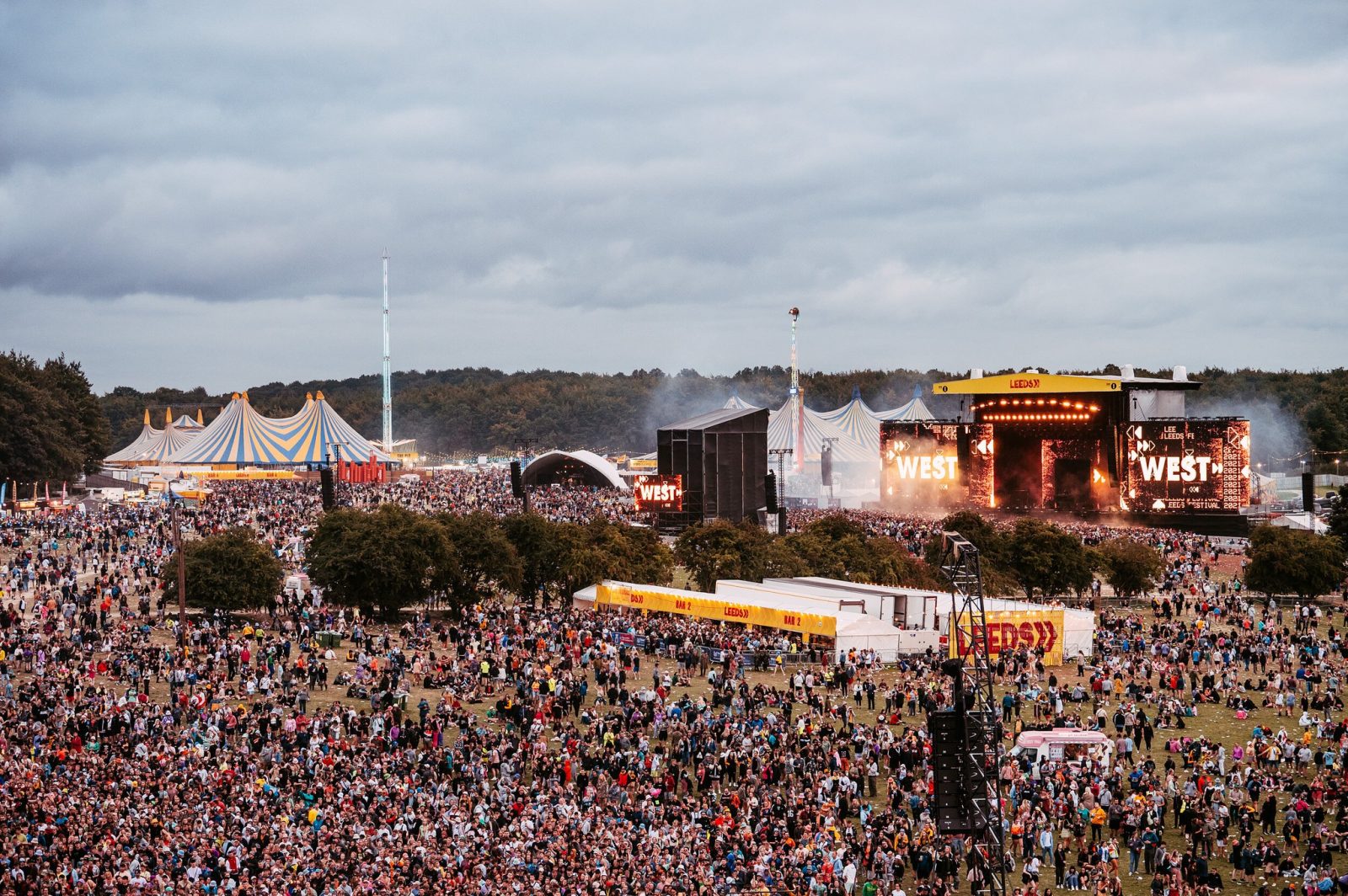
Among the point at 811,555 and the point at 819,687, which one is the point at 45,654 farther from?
the point at 811,555

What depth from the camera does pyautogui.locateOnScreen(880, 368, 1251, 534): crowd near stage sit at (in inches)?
2785

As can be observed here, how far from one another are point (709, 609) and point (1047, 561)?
14574mm

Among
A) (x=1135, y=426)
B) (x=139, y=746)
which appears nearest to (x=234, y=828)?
(x=139, y=746)

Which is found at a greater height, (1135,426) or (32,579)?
(1135,426)

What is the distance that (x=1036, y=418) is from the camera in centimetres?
7694

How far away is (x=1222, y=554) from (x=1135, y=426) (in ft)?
31.9

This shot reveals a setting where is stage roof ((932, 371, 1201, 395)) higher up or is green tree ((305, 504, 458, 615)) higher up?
stage roof ((932, 371, 1201, 395))

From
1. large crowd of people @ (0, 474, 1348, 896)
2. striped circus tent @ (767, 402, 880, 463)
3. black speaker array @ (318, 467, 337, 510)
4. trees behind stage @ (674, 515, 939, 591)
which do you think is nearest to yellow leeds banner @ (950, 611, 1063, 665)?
large crowd of people @ (0, 474, 1348, 896)

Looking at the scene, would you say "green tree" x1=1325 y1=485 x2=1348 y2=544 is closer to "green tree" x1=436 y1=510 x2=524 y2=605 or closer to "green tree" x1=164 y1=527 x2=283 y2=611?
"green tree" x1=436 y1=510 x2=524 y2=605

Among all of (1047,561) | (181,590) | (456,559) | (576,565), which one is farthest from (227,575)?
(1047,561)

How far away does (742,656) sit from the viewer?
38.9m

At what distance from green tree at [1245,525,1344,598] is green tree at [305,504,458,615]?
89.7ft

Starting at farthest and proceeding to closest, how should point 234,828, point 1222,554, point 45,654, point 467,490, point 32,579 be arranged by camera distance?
point 467,490, point 1222,554, point 32,579, point 45,654, point 234,828

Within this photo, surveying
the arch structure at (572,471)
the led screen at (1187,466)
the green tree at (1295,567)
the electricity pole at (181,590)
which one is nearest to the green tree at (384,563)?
the electricity pole at (181,590)
